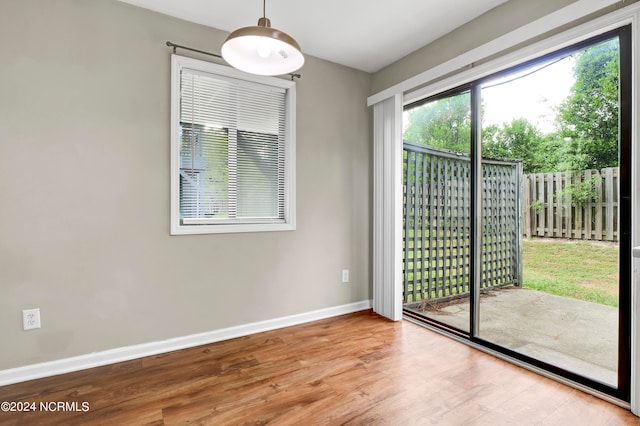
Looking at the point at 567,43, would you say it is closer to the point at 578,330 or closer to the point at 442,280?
the point at 578,330

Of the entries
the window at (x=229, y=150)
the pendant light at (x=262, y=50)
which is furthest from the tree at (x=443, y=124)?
the pendant light at (x=262, y=50)

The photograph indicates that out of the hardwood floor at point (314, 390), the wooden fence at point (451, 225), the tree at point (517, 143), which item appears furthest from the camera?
the wooden fence at point (451, 225)

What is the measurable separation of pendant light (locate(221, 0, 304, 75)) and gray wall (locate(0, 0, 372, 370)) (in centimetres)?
103

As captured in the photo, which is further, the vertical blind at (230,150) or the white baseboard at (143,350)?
the vertical blind at (230,150)

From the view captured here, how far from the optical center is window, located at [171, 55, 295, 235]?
2.49 m

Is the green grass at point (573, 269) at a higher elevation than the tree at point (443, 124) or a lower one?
lower

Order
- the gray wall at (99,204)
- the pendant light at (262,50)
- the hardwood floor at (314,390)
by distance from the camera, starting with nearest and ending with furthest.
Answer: the pendant light at (262,50), the hardwood floor at (314,390), the gray wall at (99,204)

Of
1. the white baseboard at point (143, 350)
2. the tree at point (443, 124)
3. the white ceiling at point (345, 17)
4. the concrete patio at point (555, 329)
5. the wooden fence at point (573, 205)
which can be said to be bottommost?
A: the white baseboard at point (143, 350)

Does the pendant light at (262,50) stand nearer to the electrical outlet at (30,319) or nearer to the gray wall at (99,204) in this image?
the gray wall at (99,204)

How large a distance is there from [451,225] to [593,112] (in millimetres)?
1290

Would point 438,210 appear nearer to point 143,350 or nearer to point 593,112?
point 593,112

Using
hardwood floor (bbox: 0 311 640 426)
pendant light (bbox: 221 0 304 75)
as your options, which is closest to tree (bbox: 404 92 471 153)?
pendant light (bbox: 221 0 304 75)

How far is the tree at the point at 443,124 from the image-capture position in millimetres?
2645

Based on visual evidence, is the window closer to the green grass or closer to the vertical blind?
the vertical blind
